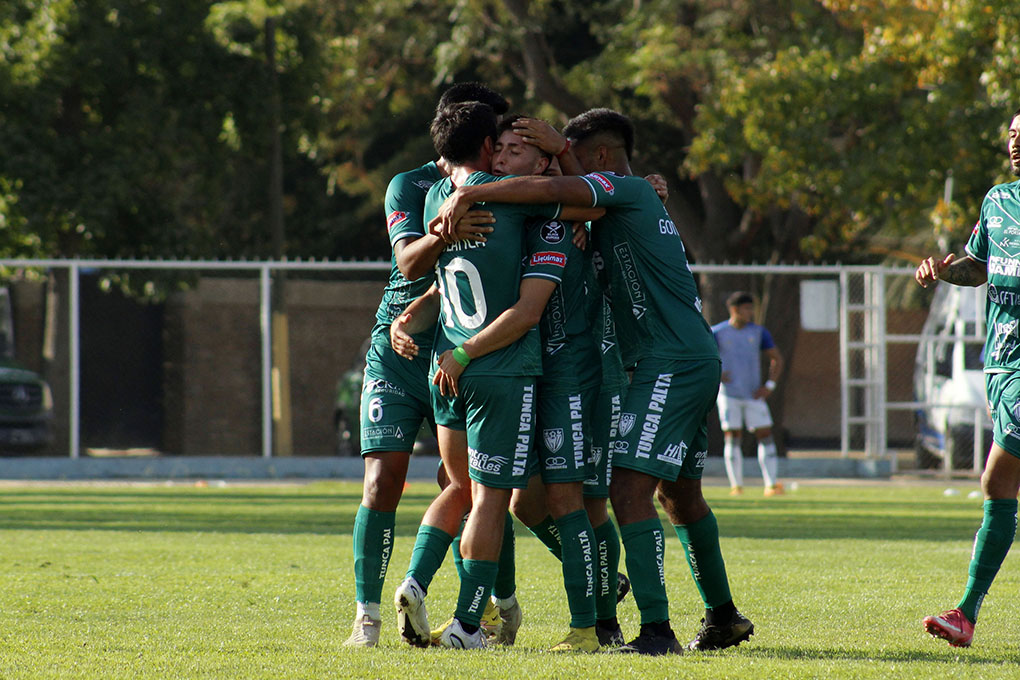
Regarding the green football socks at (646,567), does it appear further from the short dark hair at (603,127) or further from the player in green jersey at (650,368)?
the short dark hair at (603,127)

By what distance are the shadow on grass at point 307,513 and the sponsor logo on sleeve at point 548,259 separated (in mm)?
5430

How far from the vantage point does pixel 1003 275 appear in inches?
238

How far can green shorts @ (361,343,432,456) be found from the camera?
610 centimetres

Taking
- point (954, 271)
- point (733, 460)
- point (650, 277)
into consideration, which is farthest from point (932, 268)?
point (733, 460)

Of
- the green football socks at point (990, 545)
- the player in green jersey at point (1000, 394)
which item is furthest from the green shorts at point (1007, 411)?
the green football socks at point (990, 545)

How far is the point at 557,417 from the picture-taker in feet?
18.8

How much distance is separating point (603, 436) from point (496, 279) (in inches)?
32.6

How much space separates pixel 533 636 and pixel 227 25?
17.6 meters

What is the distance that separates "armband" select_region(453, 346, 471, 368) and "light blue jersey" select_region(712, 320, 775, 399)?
33.2 ft

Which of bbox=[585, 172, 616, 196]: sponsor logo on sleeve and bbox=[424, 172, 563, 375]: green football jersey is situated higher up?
bbox=[585, 172, 616, 196]: sponsor logo on sleeve

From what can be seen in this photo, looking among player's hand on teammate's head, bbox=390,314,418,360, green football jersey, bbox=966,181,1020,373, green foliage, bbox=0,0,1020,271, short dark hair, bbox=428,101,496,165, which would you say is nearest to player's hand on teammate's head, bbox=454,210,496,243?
short dark hair, bbox=428,101,496,165

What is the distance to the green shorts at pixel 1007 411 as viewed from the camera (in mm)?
5941

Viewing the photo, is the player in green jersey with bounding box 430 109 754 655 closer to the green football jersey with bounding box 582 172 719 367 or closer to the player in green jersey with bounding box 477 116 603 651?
the green football jersey with bounding box 582 172 719 367

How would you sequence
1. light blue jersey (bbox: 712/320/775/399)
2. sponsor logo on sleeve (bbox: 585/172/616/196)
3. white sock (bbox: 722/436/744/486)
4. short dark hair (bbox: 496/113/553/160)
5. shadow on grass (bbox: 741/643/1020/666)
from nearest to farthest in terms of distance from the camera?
1. shadow on grass (bbox: 741/643/1020/666)
2. sponsor logo on sleeve (bbox: 585/172/616/196)
3. short dark hair (bbox: 496/113/553/160)
4. light blue jersey (bbox: 712/320/775/399)
5. white sock (bbox: 722/436/744/486)
